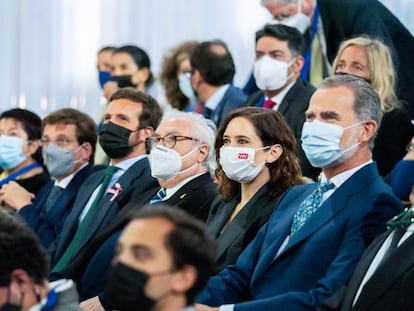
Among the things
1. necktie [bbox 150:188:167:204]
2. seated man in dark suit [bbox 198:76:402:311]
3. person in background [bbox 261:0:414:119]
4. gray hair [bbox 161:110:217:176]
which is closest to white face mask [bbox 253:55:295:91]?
person in background [bbox 261:0:414:119]

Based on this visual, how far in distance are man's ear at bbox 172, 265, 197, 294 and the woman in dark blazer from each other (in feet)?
5.61

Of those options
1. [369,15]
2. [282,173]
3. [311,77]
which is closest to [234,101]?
[311,77]

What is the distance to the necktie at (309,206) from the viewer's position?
4305 mm

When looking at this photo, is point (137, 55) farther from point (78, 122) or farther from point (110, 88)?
point (78, 122)

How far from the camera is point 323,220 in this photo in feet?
13.7

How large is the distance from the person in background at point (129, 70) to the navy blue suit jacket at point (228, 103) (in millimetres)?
986

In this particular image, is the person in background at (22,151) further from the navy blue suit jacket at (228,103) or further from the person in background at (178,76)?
the navy blue suit jacket at (228,103)

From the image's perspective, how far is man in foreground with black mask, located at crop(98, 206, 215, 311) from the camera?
2922 millimetres

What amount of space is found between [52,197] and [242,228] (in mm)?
1949

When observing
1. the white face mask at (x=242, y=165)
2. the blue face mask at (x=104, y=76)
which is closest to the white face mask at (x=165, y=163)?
the white face mask at (x=242, y=165)

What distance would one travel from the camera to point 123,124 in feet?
19.0

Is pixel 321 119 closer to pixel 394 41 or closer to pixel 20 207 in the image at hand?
pixel 394 41

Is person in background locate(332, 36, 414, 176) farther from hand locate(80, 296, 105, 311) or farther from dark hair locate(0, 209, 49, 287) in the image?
dark hair locate(0, 209, 49, 287)

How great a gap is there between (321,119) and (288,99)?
1371 millimetres
